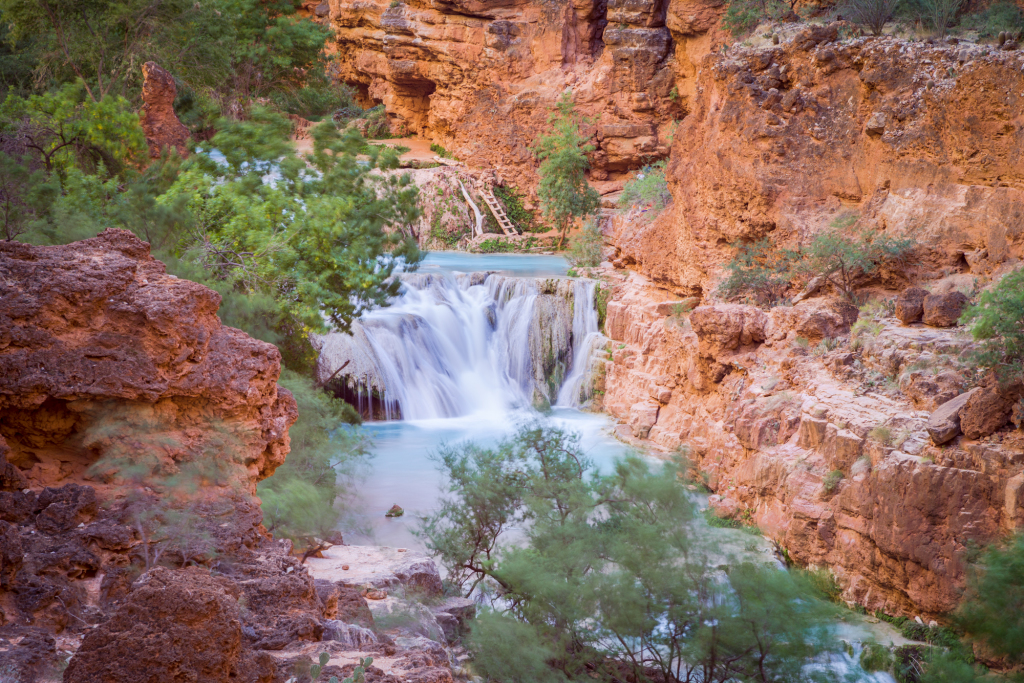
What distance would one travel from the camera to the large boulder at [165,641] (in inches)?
118

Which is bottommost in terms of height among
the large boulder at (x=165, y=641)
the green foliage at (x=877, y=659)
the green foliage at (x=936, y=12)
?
the green foliage at (x=877, y=659)

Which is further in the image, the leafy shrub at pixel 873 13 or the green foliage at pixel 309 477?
the leafy shrub at pixel 873 13

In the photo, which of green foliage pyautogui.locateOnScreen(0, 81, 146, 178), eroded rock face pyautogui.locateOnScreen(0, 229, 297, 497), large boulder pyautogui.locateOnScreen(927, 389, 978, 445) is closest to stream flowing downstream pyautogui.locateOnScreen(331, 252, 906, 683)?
green foliage pyautogui.locateOnScreen(0, 81, 146, 178)

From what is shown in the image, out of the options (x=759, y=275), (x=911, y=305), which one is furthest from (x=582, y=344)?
(x=911, y=305)

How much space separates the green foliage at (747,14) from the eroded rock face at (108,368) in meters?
14.8

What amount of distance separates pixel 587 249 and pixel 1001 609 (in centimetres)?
1616

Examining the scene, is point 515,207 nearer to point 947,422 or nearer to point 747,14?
point 747,14

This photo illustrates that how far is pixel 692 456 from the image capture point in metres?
12.0

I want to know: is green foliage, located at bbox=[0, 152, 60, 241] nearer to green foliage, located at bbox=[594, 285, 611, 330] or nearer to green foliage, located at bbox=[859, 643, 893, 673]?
green foliage, located at bbox=[859, 643, 893, 673]

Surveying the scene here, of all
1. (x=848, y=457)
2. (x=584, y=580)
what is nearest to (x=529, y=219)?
(x=848, y=457)

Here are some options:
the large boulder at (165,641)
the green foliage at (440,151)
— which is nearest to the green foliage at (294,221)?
the large boulder at (165,641)

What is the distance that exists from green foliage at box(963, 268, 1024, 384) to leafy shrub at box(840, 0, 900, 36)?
5.95 meters

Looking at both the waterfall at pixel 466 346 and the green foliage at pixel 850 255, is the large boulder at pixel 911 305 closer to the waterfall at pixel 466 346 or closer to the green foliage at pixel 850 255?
the green foliage at pixel 850 255

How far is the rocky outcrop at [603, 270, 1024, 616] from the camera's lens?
7.68 meters
